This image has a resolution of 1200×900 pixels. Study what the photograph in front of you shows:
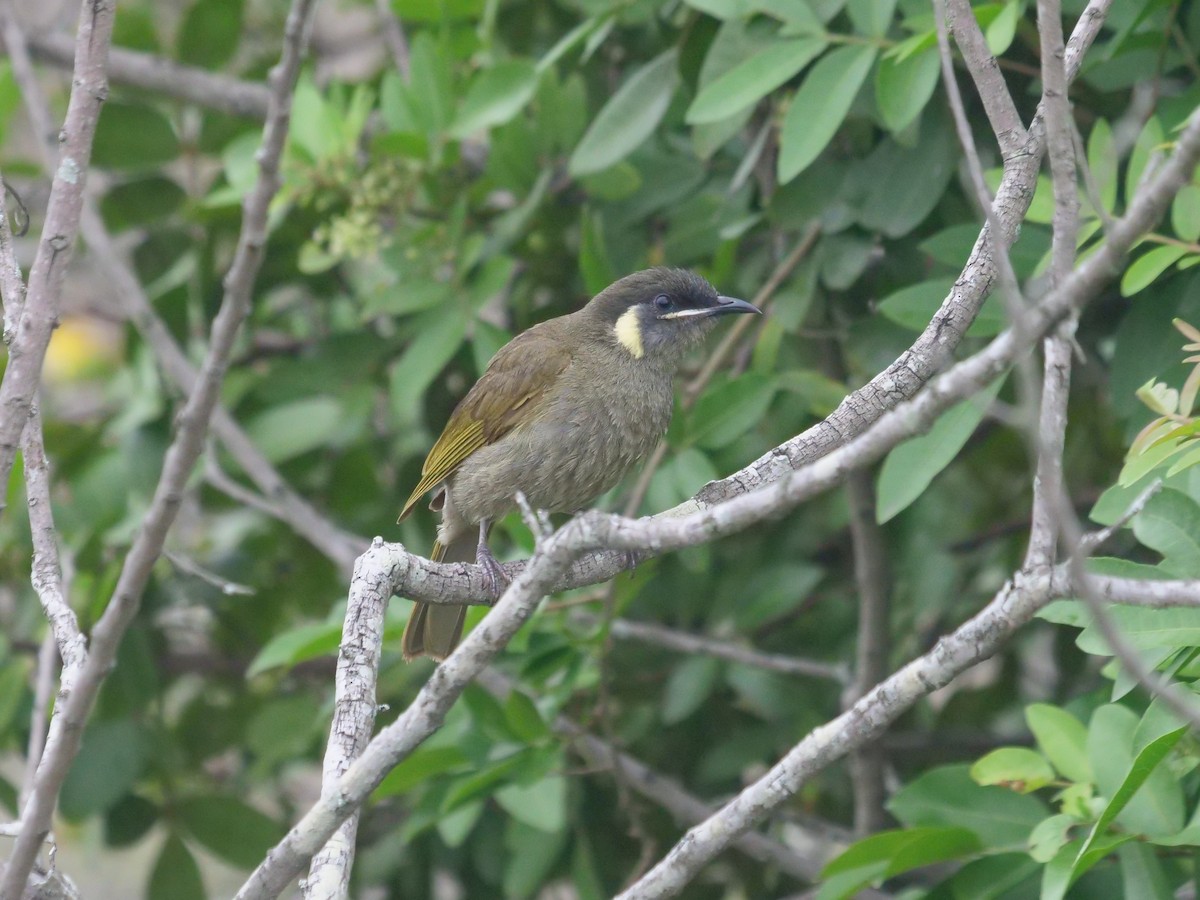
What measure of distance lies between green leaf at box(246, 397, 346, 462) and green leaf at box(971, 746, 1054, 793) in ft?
8.09

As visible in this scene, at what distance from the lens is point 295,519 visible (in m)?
4.33

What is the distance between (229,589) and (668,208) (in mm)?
2199

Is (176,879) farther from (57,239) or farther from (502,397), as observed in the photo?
(57,239)

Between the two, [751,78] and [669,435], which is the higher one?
[751,78]

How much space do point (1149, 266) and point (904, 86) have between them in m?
0.73

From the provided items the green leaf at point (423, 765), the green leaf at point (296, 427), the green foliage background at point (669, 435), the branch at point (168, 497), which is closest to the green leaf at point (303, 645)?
the green foliage background at point (669, 435)

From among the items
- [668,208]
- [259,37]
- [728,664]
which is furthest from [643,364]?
[259,37]

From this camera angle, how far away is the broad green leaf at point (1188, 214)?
2.86 meters

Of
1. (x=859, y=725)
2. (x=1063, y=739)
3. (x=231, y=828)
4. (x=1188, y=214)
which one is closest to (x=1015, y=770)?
(x=1063, y=739)

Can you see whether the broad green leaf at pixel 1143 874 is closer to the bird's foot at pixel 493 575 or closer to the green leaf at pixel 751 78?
the bird's foot at pixel 493 575

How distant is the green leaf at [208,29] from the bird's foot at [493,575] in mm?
2384

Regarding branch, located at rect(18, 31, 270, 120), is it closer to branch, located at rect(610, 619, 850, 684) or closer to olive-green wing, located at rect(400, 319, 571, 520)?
olive-green wing, located at rect(400, 319, 571, 520)

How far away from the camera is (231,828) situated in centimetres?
442

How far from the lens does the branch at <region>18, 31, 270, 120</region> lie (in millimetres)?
4957
